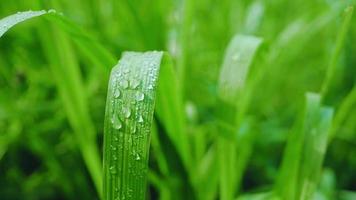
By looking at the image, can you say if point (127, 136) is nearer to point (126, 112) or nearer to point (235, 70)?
point (126, 112)

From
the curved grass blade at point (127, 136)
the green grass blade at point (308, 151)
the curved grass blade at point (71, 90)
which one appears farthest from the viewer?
the curved grass blade at point (71, 90)

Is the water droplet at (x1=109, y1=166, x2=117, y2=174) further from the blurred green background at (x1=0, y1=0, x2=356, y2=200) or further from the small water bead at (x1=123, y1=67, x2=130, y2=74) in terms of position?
the blurred green background at (x1=0, y1=0, x2=356, y2=200)

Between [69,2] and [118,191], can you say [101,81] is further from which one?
[118,191]

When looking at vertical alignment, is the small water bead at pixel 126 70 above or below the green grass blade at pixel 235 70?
below

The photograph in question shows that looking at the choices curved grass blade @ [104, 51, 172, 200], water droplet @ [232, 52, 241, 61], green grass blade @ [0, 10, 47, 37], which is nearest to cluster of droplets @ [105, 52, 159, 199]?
curved grass blade @ [104, 51, 172, 200]

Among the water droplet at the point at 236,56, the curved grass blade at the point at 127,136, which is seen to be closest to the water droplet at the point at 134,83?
the curved grass blade at the point at 127,136

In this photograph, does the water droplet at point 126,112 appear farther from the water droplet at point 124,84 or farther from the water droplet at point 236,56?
the water droplet at point 236,56

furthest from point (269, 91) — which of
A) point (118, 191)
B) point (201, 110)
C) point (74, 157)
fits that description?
point (118, 191)
